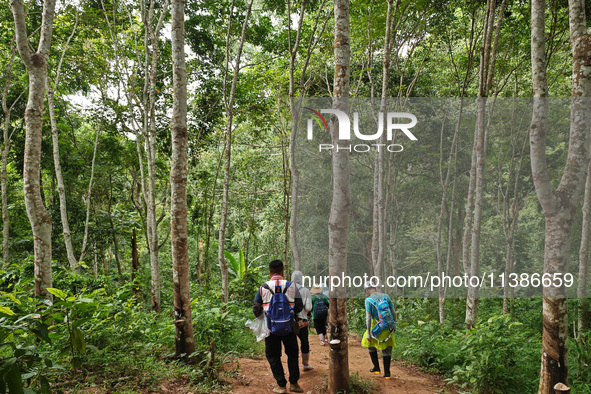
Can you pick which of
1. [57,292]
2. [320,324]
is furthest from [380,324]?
[57,292]

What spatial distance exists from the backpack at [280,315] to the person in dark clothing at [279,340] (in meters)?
0.06

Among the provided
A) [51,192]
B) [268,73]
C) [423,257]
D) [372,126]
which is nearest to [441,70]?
[372,126]

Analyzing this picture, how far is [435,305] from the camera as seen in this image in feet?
44.2

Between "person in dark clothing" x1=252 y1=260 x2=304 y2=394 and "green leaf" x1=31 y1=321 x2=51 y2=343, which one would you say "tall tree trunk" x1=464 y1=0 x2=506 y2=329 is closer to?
"person in dark clothing" x1=252 y1=260 x2=304 y2=394

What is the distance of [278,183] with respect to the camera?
1652 cm

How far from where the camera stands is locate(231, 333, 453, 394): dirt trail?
4.33 meters

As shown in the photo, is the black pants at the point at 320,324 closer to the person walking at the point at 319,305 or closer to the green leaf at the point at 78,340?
the person walking at the point at 319,305

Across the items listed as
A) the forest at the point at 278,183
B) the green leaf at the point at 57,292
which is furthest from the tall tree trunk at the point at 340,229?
the green leaf at the point at 57,292

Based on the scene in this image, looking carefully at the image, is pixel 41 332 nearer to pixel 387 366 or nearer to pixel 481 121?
pixel 387 366

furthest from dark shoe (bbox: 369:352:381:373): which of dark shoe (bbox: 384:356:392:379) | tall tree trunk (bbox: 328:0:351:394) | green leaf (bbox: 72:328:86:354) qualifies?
green leaf (bbox: 72:328:86:354)

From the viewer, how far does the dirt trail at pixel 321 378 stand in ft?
14.2

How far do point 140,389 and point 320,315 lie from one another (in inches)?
136

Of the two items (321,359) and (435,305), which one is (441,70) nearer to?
(435,305)

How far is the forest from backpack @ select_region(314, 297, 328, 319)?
0.69 m
